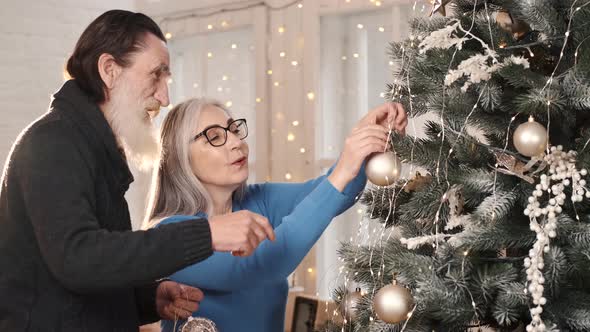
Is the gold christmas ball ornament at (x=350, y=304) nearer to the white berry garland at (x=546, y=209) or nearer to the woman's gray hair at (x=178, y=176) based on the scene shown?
Answer: the white berry garland at (x=546, y=209)

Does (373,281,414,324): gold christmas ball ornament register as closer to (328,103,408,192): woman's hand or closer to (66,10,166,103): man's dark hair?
(328,103,408,192): woman's hand

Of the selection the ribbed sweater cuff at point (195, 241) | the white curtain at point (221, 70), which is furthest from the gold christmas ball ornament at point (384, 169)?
the white curtain at point (221, 70)

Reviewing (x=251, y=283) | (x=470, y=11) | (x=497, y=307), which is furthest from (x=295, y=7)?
(x=497, y=307)

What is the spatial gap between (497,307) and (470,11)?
0.53 metres

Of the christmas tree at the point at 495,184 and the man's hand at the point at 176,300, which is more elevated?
the christmas tree at the point at 495,184

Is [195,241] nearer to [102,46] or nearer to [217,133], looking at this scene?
[102,46]

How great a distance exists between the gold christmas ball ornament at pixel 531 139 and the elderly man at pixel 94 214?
1.62 feet

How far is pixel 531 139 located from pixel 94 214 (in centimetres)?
81

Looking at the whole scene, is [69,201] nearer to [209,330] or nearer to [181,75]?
[209,330]

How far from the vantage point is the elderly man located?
141cm

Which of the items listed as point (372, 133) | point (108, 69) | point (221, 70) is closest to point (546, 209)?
point (372, 133)

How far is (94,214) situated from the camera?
1.53 meters

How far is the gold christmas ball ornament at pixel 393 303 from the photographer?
4.26 ft

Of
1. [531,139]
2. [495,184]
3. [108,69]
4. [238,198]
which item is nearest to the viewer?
[531,139]
